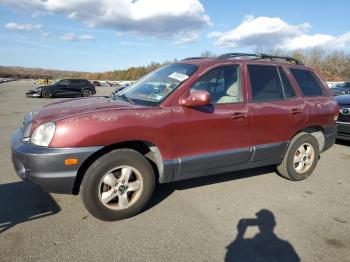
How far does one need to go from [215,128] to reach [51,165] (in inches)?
75.7

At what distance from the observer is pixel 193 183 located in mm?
4699


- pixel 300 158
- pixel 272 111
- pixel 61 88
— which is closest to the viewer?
pixel 272 111

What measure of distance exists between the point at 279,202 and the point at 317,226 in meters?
0.67

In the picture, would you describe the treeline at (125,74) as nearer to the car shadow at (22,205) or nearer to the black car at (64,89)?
the black car at (64,89)

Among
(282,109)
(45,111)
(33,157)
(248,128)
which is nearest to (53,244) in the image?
(33,157)

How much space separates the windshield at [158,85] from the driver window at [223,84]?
226 millimetres

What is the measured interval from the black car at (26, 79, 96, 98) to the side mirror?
19.9 metres

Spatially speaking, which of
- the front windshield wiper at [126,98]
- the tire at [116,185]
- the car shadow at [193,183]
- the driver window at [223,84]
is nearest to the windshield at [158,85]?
the front windshield wiper at [126,98]

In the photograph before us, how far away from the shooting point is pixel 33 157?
3.16 metres

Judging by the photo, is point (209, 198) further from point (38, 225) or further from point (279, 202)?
point (38, 225)

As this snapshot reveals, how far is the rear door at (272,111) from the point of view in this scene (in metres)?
4.38

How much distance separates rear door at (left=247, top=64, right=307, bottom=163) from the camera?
14.4ft

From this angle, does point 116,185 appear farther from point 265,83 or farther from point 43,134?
point 265,83

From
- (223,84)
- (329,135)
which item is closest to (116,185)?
(223,84)
